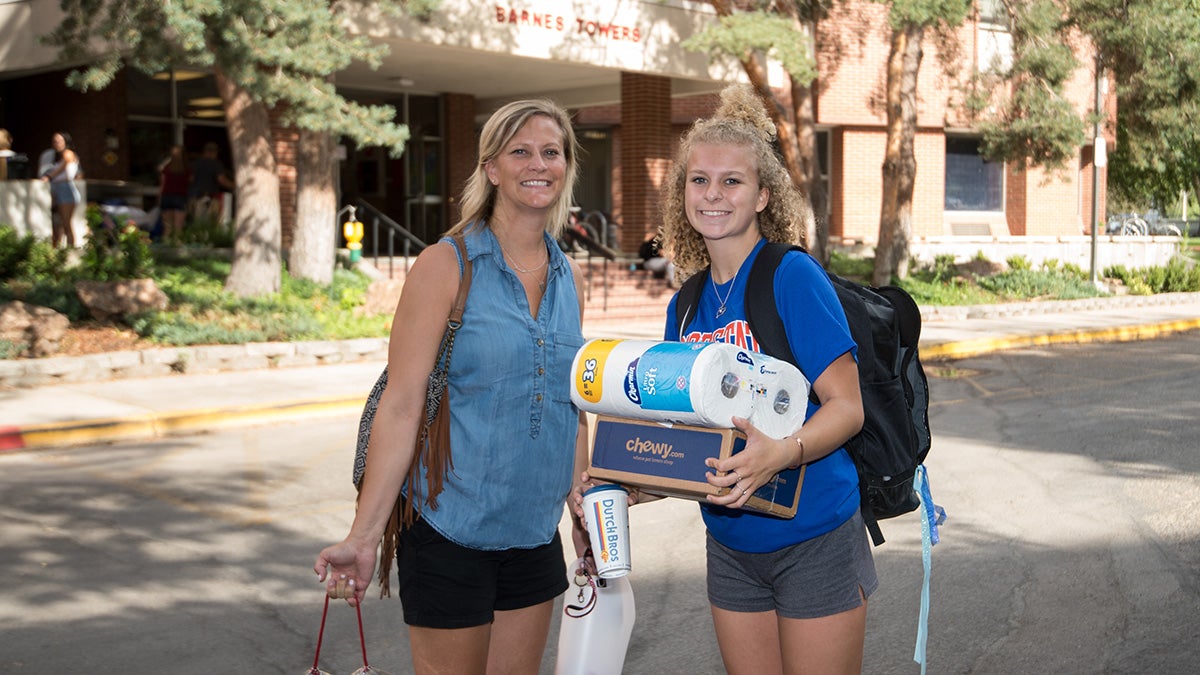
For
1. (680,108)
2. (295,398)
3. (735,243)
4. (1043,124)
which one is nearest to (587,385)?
(735,243)

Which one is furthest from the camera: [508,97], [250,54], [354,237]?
[508,97]

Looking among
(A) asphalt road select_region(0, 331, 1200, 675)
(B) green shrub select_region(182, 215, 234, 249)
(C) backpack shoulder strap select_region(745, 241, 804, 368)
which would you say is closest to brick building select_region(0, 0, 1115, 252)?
(B) green shrub select_region(182, 215, 234, 249)

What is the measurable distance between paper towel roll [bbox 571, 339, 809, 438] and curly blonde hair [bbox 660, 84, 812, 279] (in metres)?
0.49

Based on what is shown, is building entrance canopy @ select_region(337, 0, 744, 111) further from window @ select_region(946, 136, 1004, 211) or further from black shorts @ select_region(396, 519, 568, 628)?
black shorts @ select_region(396, 519, 568, 628)

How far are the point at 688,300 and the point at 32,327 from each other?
1196 cm

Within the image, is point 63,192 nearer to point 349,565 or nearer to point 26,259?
point 26,259

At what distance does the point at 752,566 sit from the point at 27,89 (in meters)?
25.2

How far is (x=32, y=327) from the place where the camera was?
13250 mm

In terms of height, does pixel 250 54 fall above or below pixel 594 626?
above

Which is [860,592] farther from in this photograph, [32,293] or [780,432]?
→ [32,293]

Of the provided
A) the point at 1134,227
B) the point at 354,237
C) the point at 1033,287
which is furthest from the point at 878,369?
the point at 1134,227

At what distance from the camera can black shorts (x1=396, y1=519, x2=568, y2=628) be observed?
116 inches

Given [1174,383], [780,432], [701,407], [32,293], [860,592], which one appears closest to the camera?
[701,407]

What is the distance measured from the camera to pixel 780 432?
2770mm
